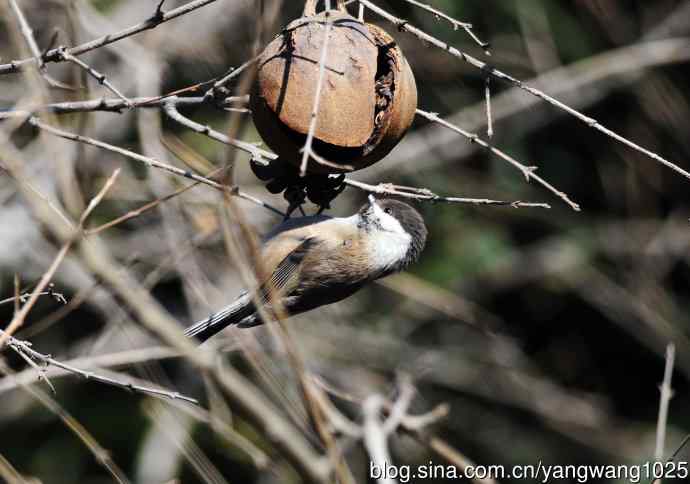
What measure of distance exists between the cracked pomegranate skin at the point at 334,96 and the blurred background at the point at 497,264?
385cm

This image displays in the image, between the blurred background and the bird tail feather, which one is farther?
the blurred background

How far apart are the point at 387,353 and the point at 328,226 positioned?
11.4 feet

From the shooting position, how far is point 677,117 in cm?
780

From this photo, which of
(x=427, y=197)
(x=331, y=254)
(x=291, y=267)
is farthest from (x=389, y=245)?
(x=427, y=197)

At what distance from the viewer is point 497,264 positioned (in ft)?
25.9

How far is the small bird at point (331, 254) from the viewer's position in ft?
12.8

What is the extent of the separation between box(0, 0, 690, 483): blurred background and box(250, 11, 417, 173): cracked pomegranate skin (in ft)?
12.6

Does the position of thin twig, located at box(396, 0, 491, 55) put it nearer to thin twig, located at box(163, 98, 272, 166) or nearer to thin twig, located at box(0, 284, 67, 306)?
thin twig, located at box(163, 98, 272, 166)

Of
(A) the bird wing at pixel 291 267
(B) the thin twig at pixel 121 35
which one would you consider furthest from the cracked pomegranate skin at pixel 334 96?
(A) the bird wing at pixel 291 267

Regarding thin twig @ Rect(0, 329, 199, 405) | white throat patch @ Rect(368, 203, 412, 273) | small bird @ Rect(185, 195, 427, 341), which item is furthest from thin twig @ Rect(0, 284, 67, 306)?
white throat patch @ Rect(368, 203, 412, 273)

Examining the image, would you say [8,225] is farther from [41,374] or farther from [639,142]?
[639,142]

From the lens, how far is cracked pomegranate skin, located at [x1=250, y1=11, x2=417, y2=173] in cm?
273

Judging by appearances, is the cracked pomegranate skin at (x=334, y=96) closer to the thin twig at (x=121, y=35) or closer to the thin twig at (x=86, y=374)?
the thin twig at (x=121, y=35)

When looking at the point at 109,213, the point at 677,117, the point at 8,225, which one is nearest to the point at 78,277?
the point at 8,225
